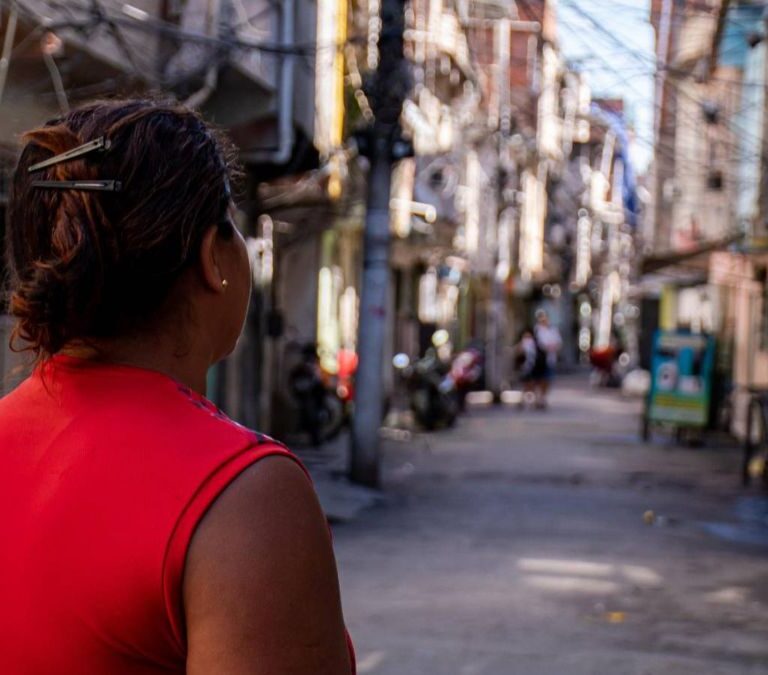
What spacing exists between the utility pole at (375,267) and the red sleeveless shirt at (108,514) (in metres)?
12.1

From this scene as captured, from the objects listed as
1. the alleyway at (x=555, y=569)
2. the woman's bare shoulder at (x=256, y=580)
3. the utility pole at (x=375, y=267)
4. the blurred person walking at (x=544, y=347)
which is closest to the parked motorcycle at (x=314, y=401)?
the alleyway at (x=555, y=569)

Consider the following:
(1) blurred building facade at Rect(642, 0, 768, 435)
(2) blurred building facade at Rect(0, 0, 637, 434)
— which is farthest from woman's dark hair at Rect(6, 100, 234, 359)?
(1) blurred building facade at Rect(642, 0, 768, 435)

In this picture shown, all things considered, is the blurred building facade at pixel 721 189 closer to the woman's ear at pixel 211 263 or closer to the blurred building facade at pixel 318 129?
the blurred building facade at pixel 318 129

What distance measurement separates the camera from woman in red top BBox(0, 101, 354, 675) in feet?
4.49

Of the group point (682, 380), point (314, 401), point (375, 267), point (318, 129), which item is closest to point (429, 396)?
point (682, 380)

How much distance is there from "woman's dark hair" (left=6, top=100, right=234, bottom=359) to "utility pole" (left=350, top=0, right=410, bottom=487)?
39.2 feet

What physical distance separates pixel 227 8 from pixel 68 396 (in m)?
11.5

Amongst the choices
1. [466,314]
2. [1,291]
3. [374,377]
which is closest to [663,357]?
[374,377]

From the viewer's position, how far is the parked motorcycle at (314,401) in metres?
17.8

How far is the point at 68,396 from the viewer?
5.10ft

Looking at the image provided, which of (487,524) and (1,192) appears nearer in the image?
(1,192)

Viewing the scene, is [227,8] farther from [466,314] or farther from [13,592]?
[466,314]

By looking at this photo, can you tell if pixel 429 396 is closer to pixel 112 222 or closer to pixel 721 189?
pixel 721 189

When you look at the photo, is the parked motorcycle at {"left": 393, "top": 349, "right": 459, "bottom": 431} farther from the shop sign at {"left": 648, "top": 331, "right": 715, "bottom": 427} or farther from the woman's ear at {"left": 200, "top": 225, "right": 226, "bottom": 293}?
the woman's ear at {"left": 200, "top": 225, "right": 226, "bottom": 293}
